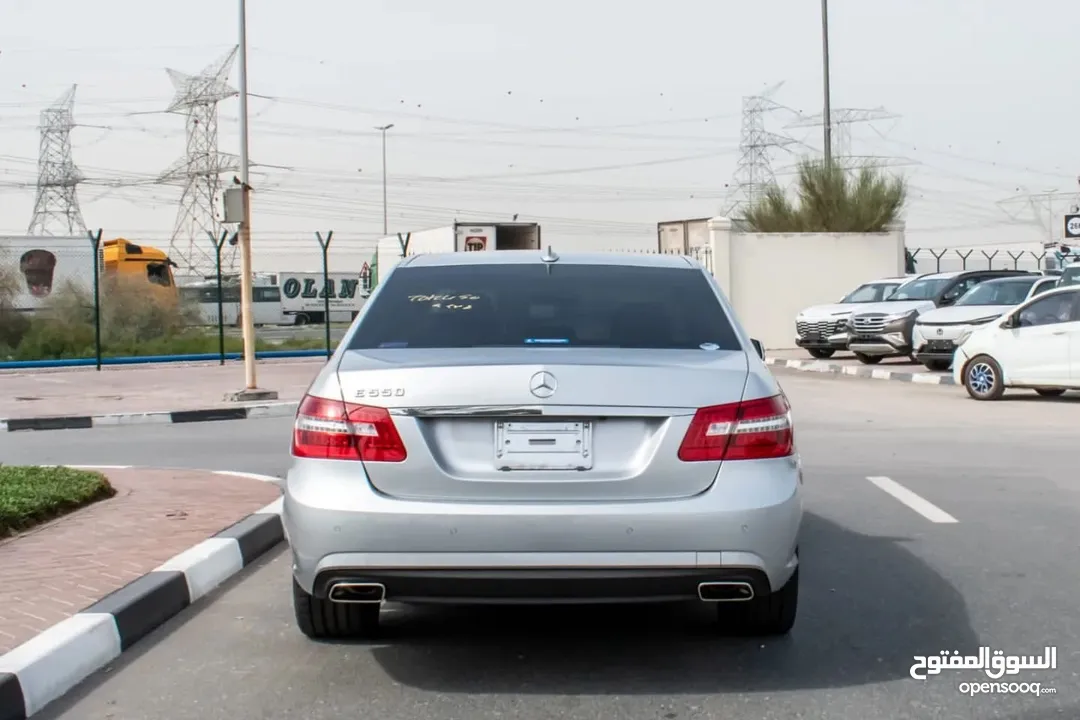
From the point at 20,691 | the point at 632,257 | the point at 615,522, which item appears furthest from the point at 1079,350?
the point at 20,691

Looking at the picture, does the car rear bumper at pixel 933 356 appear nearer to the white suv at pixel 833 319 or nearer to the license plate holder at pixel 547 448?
the white suv at pixel 833 319

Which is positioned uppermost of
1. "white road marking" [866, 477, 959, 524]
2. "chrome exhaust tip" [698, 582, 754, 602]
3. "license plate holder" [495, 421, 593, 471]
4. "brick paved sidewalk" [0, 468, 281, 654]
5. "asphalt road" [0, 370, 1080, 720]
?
"license plate holder" [495, 421, 593, 471]

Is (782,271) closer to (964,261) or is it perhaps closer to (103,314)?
(964,261)

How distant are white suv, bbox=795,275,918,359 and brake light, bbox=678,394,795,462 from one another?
20.3m

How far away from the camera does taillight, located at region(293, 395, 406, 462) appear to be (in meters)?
4.47

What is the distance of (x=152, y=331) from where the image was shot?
27672 mm

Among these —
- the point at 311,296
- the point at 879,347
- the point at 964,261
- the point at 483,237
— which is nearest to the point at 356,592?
the point at 879,347

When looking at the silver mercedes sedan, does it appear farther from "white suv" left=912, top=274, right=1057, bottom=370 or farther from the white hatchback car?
"white suv" left=912, top=274, right=1057, bottom=370

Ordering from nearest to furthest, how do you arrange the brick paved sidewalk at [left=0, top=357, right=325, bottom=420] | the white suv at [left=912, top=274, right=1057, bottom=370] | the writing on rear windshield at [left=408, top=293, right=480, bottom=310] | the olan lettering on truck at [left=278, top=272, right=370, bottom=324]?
the writing on rear windshield at [left=408, top=293, right=480, bottom=310], the brick paved sidewalk at [left=0, top=357, right=325, bottom=420], the white suv at [left=912, top=274, right=1057, bottom=370], the olan lettering on truck at [left=278, top=272, right=370, bottom=324]

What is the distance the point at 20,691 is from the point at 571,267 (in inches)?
108

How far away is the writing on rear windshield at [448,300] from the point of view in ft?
17.4

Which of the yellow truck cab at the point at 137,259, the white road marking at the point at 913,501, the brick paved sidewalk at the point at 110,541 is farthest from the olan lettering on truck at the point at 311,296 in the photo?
the white road marking at the point at 913,501

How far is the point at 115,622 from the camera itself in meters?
5.28

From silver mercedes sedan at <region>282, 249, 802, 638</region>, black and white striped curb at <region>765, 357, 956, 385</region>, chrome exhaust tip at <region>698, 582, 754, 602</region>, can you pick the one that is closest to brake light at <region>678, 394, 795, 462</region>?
silver mercedes sedan at <region>282, 249, 802, 638</region>
